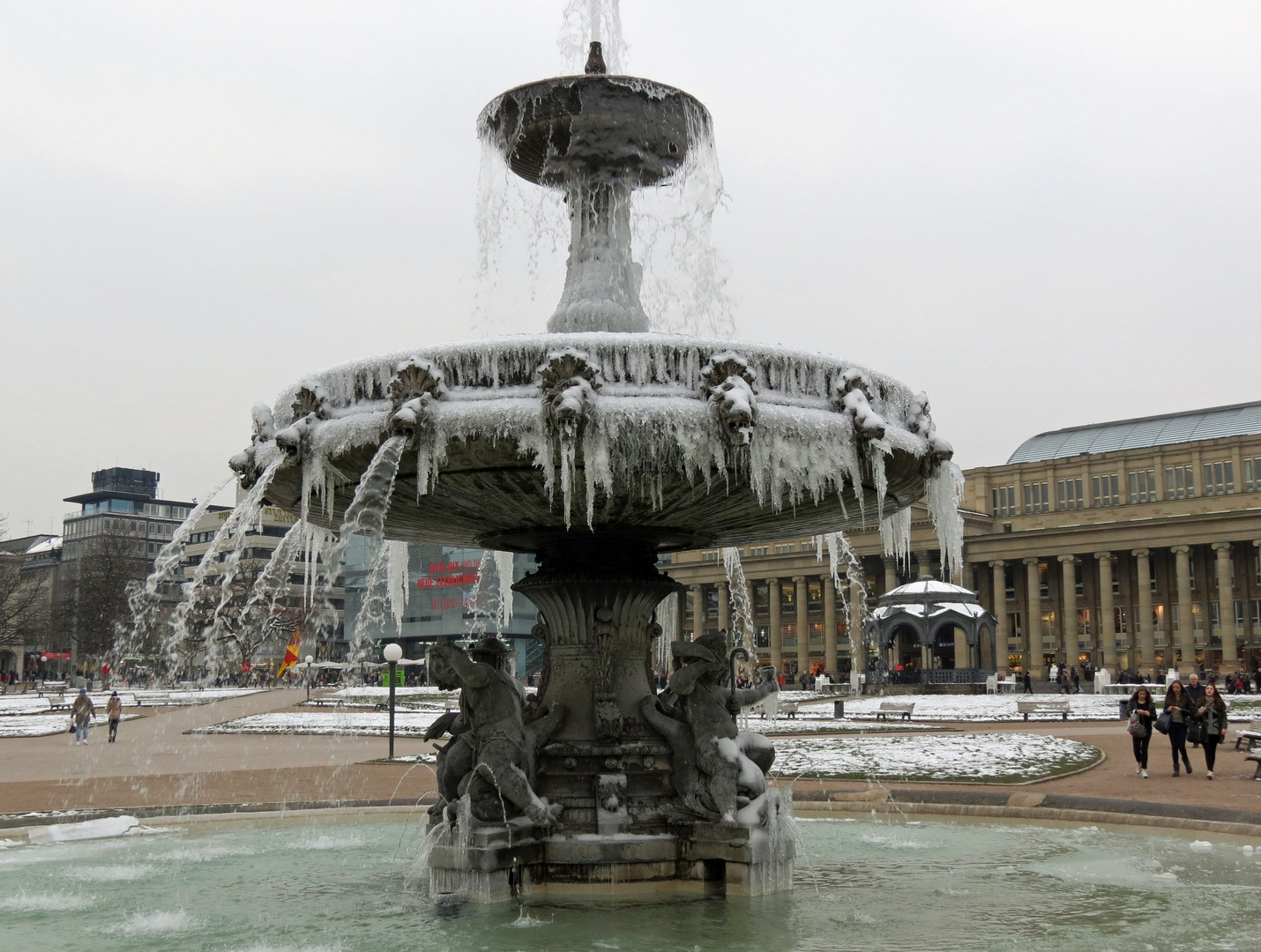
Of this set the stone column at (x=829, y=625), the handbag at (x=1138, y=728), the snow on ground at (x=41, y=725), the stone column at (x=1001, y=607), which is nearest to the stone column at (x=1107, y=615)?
the stone column at (x=1001, y=607)

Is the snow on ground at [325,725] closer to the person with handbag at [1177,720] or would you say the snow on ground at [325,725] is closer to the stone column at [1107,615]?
the person with handbag at [1177,720]

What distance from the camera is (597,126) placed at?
8.84 meters

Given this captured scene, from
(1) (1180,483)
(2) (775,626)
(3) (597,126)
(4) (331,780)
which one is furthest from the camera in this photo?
(2) (775,626)

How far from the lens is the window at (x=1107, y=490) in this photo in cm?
9081

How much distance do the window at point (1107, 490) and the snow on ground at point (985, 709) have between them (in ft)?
140

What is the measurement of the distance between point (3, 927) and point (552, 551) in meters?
4.22

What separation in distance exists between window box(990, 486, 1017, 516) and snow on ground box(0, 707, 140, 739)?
71.3 m

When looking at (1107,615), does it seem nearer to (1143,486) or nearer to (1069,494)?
(1143,486)

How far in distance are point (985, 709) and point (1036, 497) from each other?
193 feet

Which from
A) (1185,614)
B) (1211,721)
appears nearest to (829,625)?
(1185,614)

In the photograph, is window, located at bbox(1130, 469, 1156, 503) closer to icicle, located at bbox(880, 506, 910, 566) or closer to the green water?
icicle, located at bbox(880, 506, 910, 566)

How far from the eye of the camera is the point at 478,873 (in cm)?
724

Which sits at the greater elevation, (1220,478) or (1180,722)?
(1220,478)

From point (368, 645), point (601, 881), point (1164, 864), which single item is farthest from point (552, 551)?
point (1164, 864)
